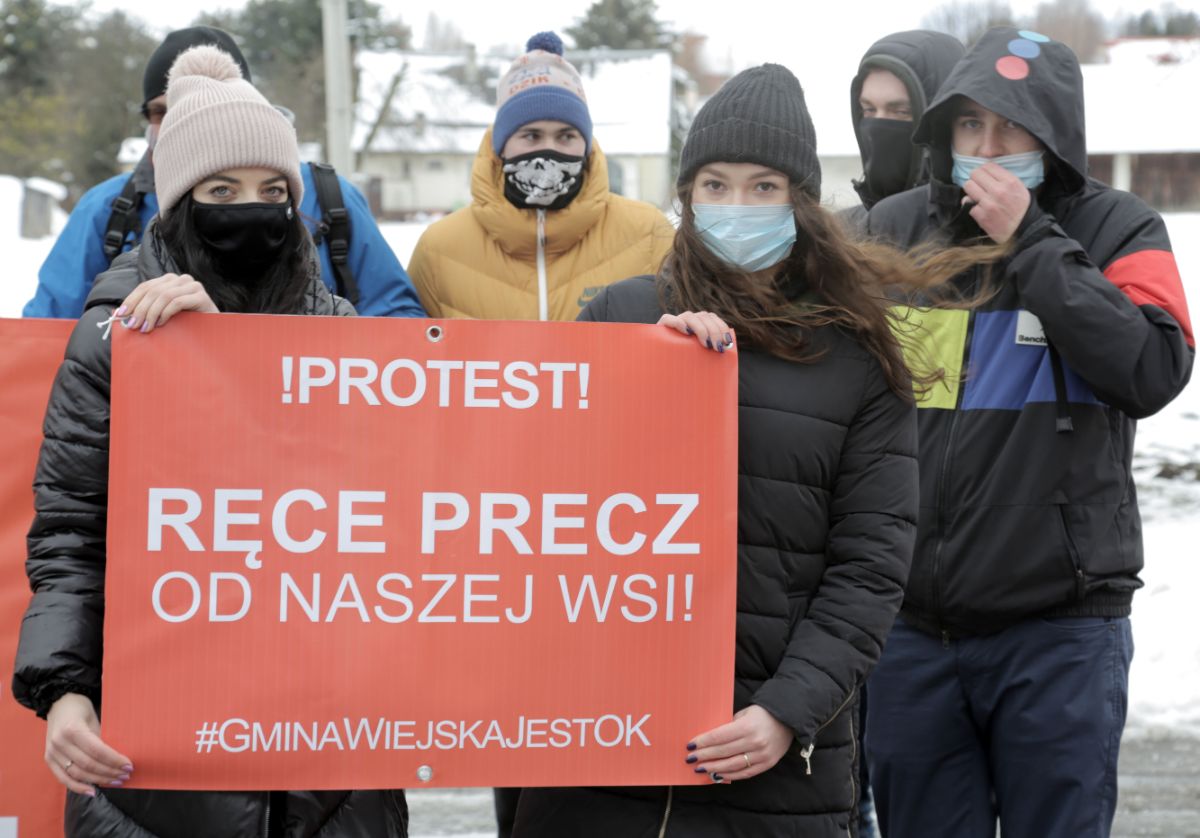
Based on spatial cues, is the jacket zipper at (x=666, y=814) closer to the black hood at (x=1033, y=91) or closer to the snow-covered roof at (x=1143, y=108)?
the black hood at (x=1033, y=91)

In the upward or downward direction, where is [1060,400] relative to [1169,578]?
upward

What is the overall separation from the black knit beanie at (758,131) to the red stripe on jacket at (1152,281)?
38.4 inches

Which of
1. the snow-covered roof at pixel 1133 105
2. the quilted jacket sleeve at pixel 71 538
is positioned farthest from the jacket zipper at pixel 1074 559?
the snow-covered roof at pixel 1133 105

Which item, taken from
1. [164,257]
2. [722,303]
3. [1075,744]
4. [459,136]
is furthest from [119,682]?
[459,136]

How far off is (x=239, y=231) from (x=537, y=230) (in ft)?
4.82

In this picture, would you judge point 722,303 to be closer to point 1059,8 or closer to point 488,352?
point 488,352

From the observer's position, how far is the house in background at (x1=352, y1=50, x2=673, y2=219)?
2265 inches

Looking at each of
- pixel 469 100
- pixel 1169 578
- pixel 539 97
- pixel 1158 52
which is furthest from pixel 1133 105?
pixel 539 97

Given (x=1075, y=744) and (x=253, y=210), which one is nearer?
(x=253, y=210)

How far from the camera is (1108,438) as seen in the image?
3371 mm

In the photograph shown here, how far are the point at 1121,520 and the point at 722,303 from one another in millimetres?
1292

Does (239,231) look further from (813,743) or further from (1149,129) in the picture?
(1149,129)

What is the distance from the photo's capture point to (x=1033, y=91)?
3.45m

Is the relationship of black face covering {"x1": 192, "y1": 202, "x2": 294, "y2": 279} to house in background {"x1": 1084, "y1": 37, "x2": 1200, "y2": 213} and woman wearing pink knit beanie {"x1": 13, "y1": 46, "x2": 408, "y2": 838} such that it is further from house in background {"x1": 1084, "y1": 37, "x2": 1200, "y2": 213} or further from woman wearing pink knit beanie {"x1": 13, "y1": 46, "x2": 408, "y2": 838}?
house in background {"x1": 1084, "y1": 37, "x2": 1200, "y2": 213}
